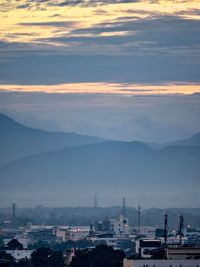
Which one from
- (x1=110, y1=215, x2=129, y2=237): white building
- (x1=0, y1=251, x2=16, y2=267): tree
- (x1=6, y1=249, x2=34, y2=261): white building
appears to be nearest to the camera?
(x1=0, y1=251, x2=16, y2=267): tree

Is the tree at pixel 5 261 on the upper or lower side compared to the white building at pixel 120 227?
lower

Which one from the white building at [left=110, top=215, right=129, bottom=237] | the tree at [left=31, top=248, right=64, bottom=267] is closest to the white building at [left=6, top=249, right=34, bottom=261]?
the tree at [left=31, top=248, right=64, bottom=267]

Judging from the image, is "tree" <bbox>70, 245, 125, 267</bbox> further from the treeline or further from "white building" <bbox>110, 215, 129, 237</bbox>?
"white building" <bbox>110, 215, 129, 237</bbox>

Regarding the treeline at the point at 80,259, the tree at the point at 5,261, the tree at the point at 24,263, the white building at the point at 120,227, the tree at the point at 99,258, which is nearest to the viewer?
the tree at the point at 99,258

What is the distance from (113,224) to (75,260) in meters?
89.8

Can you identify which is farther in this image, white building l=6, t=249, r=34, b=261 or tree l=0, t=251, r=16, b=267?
white building l=6, t=249, r=34, b=261

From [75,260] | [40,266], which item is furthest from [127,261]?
[40,266]

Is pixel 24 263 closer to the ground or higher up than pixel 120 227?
closer to the ground

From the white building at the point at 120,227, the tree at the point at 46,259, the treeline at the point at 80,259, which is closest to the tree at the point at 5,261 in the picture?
the treeline at the point at 80,259

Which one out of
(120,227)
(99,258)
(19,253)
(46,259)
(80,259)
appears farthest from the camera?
(120,227)

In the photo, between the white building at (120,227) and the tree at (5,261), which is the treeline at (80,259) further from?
the white building at (120,227)

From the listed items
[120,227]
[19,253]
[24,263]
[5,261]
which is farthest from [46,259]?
[120,227]

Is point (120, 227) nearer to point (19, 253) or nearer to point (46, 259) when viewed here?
point (19, 253)

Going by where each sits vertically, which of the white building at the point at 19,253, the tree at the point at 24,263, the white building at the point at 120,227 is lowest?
the tree at the point at 24,263
